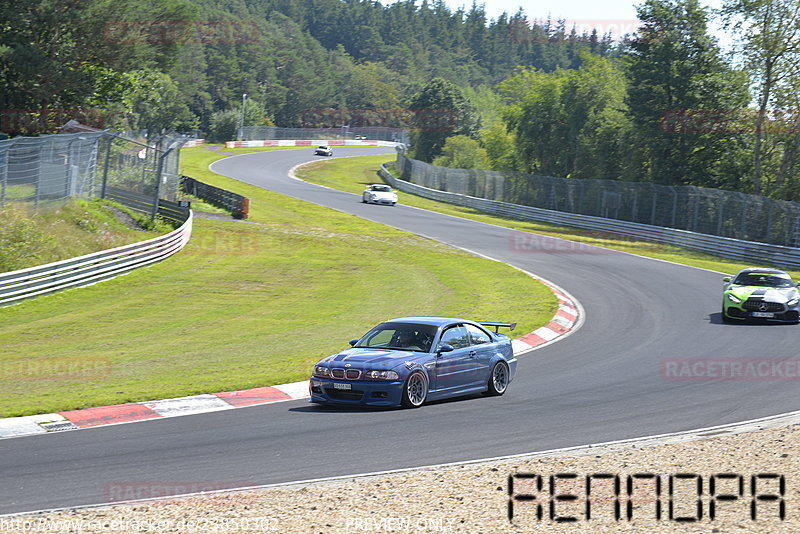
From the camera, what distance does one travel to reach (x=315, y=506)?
7.95 metres

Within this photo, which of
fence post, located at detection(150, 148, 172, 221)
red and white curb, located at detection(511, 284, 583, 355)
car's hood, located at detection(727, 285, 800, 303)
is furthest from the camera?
fence post, located at detection(150, 148, 172, 221)

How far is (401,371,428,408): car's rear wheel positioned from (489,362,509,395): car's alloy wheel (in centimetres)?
149

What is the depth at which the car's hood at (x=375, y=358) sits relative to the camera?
42.2 ft

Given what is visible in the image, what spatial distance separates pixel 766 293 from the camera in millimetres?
23203

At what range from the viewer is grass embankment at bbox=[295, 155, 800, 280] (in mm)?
39500

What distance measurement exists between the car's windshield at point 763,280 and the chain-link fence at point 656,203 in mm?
17708

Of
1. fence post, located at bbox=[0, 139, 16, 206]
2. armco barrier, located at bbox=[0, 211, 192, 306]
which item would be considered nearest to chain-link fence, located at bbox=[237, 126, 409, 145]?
armco barrier, located at bbox=[0, 211, 192, 306]

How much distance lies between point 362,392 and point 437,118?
314ft

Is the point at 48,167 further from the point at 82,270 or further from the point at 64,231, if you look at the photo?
the point at 82,270

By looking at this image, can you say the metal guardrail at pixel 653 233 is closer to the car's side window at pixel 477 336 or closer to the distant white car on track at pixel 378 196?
the distant white car on track at pixel 378 196

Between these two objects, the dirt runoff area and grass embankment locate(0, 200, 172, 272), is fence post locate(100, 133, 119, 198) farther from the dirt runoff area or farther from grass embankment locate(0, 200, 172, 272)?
the dirt runoff area

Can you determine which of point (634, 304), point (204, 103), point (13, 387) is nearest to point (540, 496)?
point (13, 387)

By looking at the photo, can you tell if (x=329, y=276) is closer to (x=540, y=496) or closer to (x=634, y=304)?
(x=634, y=304)

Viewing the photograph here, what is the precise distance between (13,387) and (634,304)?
1737 cm
